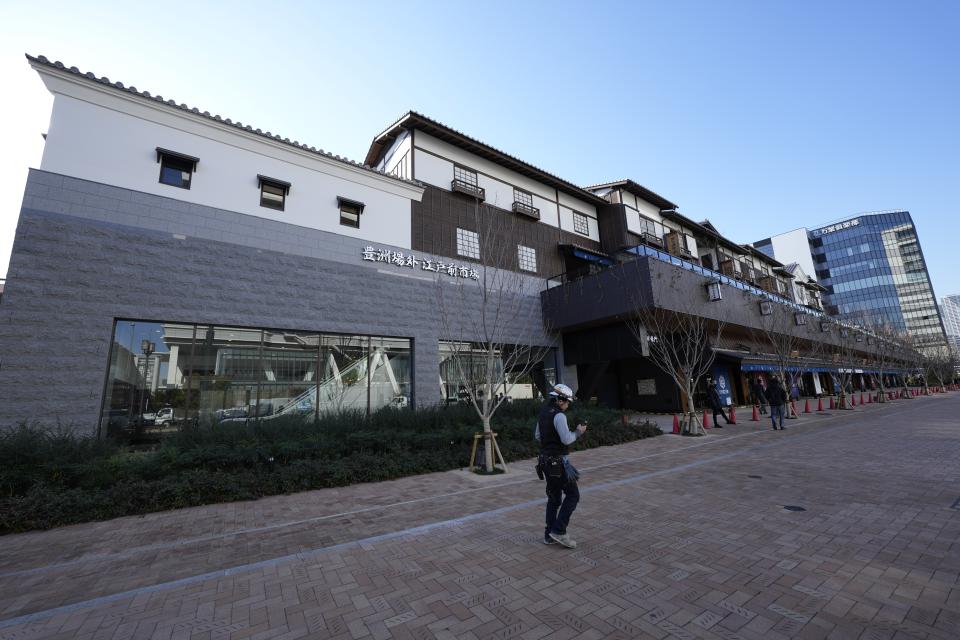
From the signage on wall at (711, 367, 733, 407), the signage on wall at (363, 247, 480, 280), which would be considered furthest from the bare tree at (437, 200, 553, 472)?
the signage on wall at (711, 367, 733, 407)

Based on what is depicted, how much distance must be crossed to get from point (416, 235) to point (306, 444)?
1015cm

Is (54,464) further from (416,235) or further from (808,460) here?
(808,460)

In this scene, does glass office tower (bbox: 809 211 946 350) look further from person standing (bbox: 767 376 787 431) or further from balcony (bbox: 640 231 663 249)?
person standing (bbox: 767 376 787 431)

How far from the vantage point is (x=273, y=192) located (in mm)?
13570

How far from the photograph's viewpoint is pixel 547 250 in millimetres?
20953

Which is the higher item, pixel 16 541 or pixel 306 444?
pixel 306 444

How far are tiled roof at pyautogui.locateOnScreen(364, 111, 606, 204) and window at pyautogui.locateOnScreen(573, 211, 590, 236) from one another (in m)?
1.21

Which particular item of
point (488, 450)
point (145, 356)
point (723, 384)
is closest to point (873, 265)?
point (723, 384)

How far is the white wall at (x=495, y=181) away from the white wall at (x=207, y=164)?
6.68ft

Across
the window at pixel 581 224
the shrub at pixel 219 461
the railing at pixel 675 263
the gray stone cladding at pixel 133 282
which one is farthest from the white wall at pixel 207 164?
the window at pixel 581 224

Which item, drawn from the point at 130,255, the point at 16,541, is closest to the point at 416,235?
the point at 130,255

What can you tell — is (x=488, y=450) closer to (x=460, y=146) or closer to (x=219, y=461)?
(x=219, y=461)

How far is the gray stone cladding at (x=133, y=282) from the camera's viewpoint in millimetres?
9234

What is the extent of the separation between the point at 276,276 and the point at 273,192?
10.2ft
